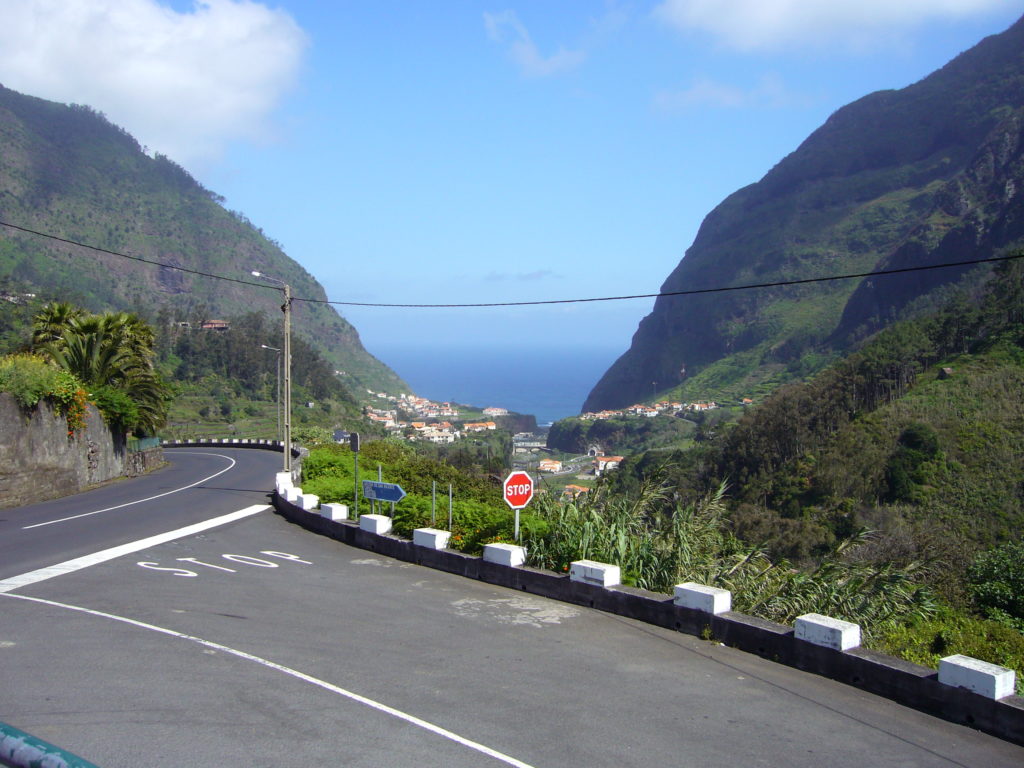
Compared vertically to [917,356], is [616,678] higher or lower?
lower

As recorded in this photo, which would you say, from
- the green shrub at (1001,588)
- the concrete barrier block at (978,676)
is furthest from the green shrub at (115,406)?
the concrete barrier block at (978,676)

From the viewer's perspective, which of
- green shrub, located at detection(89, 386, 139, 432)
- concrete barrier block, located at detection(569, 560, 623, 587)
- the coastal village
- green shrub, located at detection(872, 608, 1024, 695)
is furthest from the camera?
the coastal village

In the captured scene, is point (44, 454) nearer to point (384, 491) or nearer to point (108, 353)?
point (108, 353)

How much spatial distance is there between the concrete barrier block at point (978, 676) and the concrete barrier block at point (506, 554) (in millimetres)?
5260

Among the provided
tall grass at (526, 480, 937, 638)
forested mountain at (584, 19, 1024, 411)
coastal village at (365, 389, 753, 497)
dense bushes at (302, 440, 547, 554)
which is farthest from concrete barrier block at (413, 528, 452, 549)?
forested mountain at (584, 19, 1024, 411)

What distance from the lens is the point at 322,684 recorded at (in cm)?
701

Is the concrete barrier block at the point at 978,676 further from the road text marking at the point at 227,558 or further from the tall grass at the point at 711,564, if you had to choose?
the road text marking at the point at 227,558

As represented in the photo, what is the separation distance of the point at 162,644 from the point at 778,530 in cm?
3654

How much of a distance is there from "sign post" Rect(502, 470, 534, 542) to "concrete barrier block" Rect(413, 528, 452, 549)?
145 centimetres

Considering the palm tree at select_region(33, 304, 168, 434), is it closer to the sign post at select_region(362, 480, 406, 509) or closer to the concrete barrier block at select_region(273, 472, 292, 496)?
the concrete barrier block at select_region(273, 472, 292, 496)

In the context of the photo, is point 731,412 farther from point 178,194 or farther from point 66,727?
point 178,194

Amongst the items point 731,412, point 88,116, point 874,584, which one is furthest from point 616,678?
point 88,116

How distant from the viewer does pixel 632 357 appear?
190 meters

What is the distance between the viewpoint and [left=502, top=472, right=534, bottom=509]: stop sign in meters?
10.8
